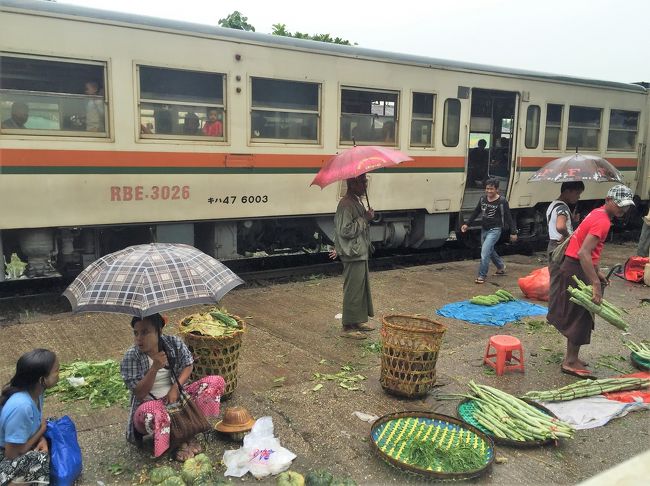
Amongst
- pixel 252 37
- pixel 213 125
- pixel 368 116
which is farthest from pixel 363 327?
pixel 252 37

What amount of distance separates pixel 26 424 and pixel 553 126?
10.4 meters

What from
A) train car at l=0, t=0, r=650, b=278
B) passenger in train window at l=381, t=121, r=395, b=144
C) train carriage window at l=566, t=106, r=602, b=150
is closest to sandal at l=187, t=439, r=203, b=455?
train car at l=0, t=0, r=650, b=278

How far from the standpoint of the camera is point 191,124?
6.93 m

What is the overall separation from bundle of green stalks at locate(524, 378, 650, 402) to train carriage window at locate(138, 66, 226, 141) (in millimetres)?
4956

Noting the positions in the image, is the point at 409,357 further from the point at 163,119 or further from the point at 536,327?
the point at 163,119

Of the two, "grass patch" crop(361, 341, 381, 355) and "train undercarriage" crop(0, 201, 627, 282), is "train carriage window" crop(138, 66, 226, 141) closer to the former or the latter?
"train undercarriage" crop(0, 201, 627, 282)

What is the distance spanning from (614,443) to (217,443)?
2.51 metres

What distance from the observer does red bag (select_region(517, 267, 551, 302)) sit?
701cm

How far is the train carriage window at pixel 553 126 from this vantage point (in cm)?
1049

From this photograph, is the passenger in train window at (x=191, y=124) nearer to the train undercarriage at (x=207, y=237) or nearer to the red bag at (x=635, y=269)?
the train undercarriage at (x=207, y=237)

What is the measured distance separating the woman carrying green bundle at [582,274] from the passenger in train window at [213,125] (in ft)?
14.7

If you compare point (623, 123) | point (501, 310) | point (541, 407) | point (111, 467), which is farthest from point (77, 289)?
point (623, 123)

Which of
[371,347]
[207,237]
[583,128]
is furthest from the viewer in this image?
[583,128]

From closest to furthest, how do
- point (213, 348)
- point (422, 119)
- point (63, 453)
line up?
point (63, 453), point (213, 348), point (422, 119)
